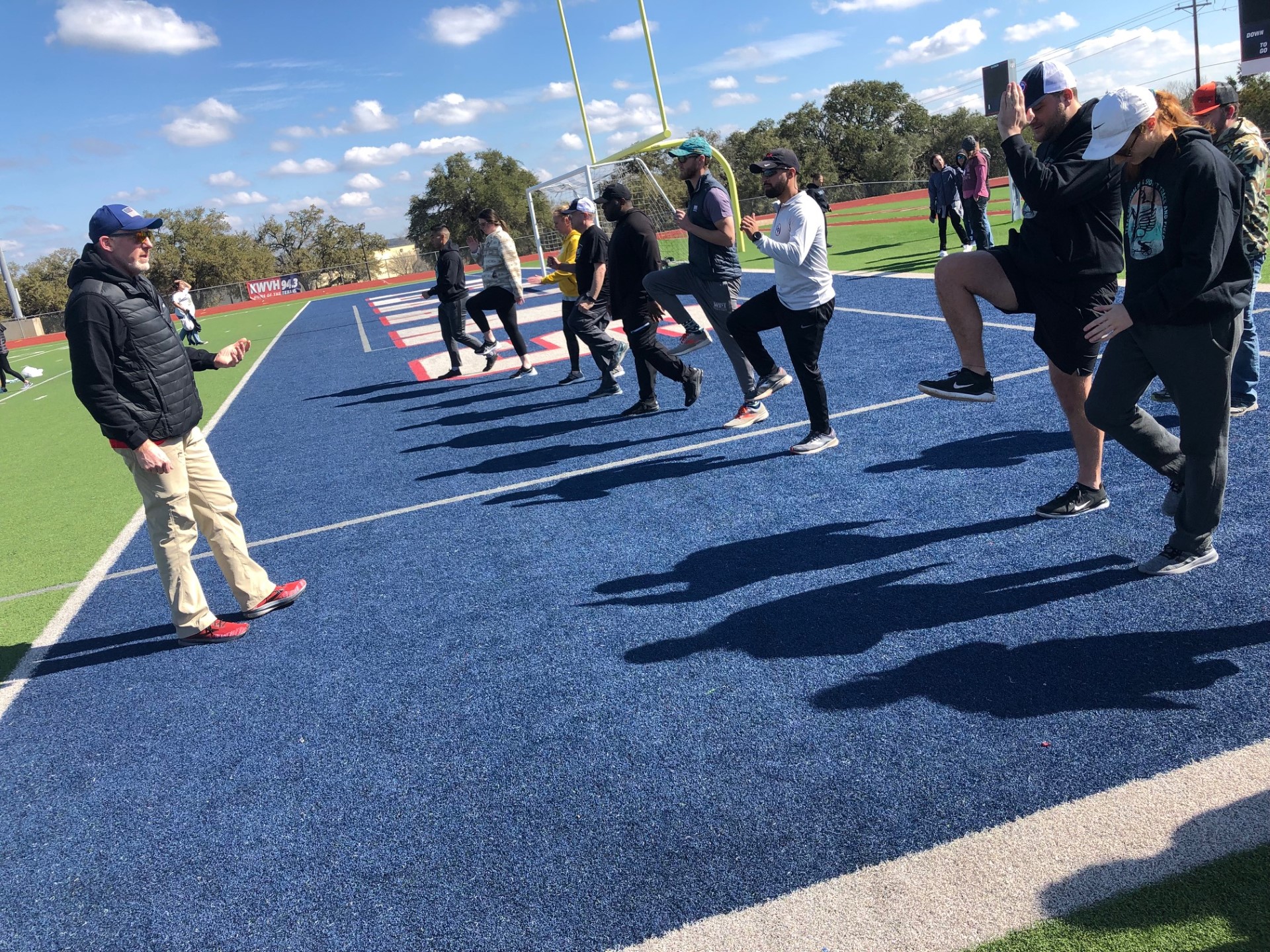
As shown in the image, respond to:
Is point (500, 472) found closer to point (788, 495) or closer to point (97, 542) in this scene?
point (788, 495)

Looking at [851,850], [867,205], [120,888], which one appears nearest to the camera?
[851,850]

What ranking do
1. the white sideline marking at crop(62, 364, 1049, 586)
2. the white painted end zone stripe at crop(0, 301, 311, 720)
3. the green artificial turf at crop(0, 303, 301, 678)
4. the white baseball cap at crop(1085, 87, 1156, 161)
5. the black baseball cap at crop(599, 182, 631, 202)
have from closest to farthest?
the white baseball cap at crop(1085, 87, 1156, 161)
the white painted end zone stripe at crop(0, 301, 311, 720)
the green artificial turf at crop(0, 303, 301, 678)
the white sideline marking at crop(62, 364, 1049, 586)
the black baseball cap at crop(599, 182, 631, 202)

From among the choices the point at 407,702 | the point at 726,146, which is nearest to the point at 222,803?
the point at 407,702

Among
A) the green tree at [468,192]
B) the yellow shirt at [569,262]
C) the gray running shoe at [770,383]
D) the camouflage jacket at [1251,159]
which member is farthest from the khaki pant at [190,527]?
the green tree at [468,192]

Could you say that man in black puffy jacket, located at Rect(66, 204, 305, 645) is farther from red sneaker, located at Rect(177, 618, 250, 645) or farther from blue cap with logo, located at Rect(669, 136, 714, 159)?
blue cap with logo, located at Rect(669, 136, 714, 159)

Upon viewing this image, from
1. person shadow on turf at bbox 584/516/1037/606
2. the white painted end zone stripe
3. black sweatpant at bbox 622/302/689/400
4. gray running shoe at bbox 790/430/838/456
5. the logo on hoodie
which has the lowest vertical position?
person shadow on turf at bbox 584/516/1037/606

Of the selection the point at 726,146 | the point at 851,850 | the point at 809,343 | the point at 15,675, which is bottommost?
the point at 851,850

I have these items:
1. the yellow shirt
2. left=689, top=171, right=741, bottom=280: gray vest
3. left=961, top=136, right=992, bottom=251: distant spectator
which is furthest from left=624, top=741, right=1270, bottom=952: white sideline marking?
left=961, top=136, right=992, bottom=251: distant spectator

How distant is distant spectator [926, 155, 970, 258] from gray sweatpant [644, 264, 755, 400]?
1241 centimetres

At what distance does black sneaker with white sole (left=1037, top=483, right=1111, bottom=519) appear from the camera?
4.38m

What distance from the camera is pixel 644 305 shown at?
300 inches

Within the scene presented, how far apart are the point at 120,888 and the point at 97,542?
16.1ft

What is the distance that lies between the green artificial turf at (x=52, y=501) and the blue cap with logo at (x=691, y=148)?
5.34m

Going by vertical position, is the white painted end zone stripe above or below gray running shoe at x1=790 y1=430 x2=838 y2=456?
above
